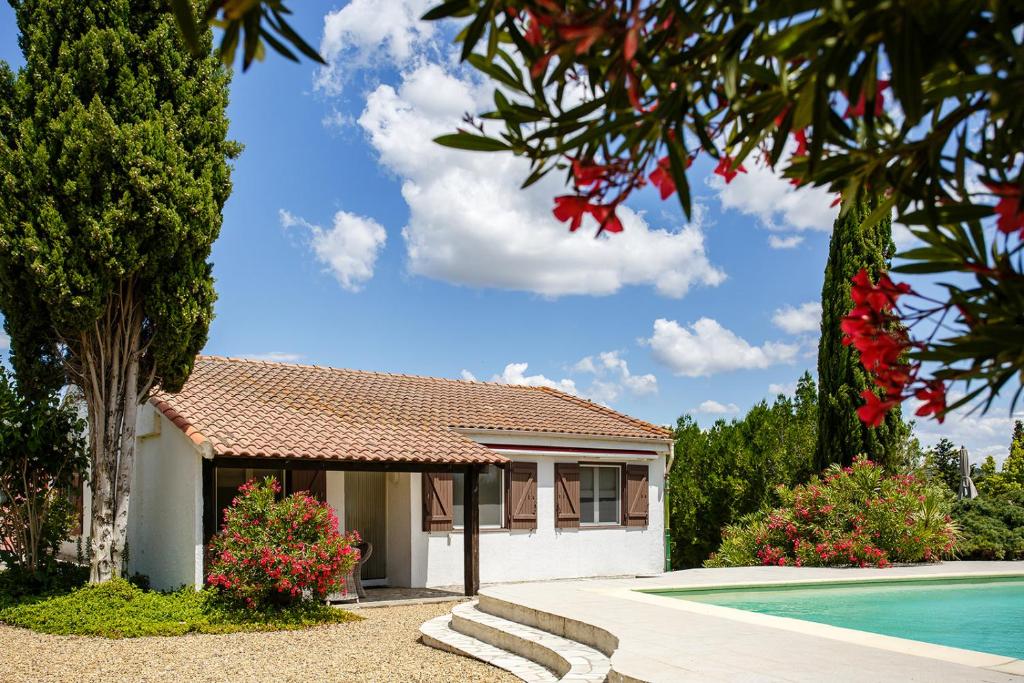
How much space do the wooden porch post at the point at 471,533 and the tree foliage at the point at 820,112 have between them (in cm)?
1354

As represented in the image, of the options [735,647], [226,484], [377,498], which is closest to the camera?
[735,647]

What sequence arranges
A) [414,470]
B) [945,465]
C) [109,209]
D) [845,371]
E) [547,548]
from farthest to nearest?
1. [945,465]
2. [845,371]
3. [547,548]
4. [414,470]
5. [109,209]

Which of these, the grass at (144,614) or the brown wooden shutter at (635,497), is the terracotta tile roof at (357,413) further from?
the grass at (144,614)

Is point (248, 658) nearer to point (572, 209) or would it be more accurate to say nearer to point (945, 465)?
point (572, 209)

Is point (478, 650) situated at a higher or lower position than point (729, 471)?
lower

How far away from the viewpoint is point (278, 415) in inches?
615

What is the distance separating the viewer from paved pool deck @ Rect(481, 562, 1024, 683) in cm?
648

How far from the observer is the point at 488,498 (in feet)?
58.5

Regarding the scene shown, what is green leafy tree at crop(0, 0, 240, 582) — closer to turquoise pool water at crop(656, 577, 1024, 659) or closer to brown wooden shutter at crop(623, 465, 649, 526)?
turquoise pool water at crop(656, 577, 1024, 659)

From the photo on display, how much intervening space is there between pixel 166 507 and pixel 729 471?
13.8 meters

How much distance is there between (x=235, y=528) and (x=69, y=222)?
4.66 m

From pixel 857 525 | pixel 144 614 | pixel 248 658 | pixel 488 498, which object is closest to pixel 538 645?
pixel 248 658

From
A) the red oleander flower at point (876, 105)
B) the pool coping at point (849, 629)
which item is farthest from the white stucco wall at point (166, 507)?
the red oleander flower at point (876, 105)

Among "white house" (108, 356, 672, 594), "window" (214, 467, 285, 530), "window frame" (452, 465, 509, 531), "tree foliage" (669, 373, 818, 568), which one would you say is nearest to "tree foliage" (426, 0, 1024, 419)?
"white house" (108, 356, 672, 594)
